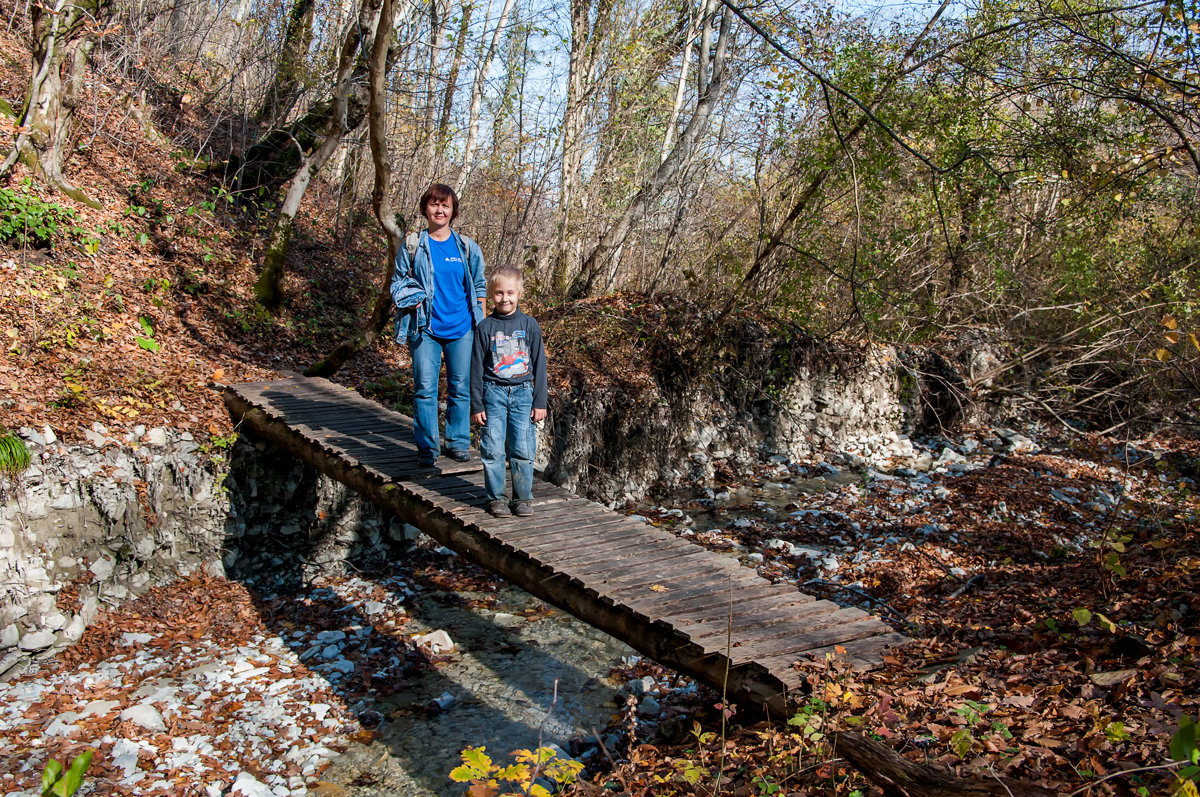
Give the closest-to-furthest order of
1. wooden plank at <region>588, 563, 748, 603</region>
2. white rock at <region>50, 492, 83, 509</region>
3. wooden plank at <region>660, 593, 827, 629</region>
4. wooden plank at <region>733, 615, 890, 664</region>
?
wooden plank at <region>733, 615, 890, 664</region>, wooden plank at <region>660, 593, 827, 629</region>, wooden plank at <region>588, 563, 748, 603</region>, white rock at <region>50, 492, 83, 509</region>

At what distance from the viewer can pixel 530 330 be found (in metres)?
5.05

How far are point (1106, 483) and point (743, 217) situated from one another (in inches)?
242

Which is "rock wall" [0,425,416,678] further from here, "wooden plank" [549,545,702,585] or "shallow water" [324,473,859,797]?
"wooden plank" [549,545,702,585]

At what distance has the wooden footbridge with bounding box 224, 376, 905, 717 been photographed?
145 inches

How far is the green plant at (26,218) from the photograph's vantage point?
7.68 m

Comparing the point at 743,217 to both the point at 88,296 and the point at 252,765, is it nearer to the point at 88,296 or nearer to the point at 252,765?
the point at 88,296

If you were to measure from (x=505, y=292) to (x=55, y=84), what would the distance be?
7040mm

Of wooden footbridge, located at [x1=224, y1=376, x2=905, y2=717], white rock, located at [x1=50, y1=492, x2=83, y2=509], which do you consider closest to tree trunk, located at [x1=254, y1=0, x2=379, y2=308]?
wooden footbridge, located at [x1=224, y1=376, x2=905, y2=717]

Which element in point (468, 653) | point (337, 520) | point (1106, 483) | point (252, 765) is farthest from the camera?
point (1106, 483)

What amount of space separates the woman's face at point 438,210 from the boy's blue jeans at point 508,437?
1261 mm

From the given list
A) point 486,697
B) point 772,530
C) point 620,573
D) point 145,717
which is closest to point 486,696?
point 486,697

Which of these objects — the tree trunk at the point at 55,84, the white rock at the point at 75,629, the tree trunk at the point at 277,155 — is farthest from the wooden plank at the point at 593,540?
the tree trunk at the point at 277,155

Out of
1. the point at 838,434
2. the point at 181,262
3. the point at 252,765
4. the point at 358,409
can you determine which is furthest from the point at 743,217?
the point at 252,765

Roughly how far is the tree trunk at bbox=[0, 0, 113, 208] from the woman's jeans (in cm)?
542
